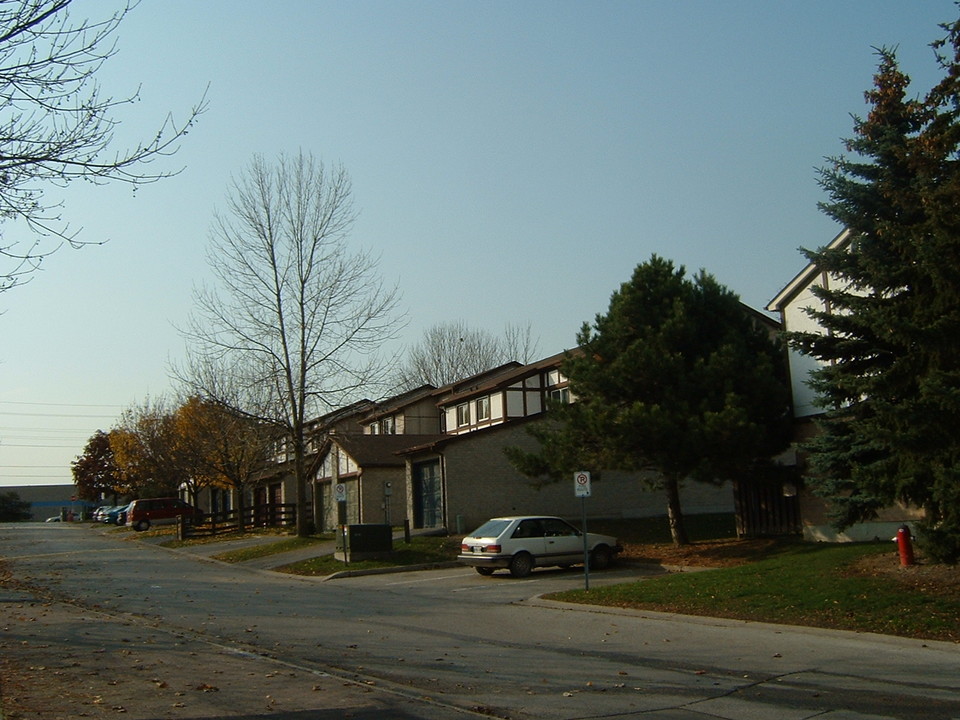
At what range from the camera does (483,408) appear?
1722 inches

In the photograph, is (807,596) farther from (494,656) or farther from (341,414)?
(341,414)

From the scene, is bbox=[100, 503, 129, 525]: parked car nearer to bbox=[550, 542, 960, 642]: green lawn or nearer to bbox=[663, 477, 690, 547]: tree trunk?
bbox=[663, 477, 690, 547]: tree trunk

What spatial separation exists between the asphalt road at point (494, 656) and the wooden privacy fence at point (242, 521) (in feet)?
83.2

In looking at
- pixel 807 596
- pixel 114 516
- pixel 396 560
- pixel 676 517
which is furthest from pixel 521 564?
pixel 114 516

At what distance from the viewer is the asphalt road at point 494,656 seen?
30.0 ft

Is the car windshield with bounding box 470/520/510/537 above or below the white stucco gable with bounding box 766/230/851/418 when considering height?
below

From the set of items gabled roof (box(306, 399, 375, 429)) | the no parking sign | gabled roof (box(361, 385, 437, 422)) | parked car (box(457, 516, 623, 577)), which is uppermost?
gabled roof (box(361, 385, 437, 422))

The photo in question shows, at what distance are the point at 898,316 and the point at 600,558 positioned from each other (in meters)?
12.1

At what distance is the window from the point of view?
142 feet

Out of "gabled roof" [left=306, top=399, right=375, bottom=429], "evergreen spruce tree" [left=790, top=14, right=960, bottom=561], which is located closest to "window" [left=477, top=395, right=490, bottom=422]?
"gabled roof" [left=306, top=399, right=375, bottom=429]

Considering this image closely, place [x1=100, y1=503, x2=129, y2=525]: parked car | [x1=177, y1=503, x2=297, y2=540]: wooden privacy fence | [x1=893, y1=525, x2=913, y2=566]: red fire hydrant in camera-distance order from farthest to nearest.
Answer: [x1=100, y1=503, x2=129, y2=525]: parked car → [x1=177, y1=503, x2=297, y2=540]: wooden privacy fence → [x1=893, y1=525, x2=913, y2=566]: red fire hydrant

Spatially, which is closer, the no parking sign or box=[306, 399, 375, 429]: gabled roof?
the no parking sign

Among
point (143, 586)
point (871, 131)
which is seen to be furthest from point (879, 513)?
point (143, 586)

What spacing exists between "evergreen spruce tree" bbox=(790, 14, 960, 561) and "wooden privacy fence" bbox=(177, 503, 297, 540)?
34.0m
